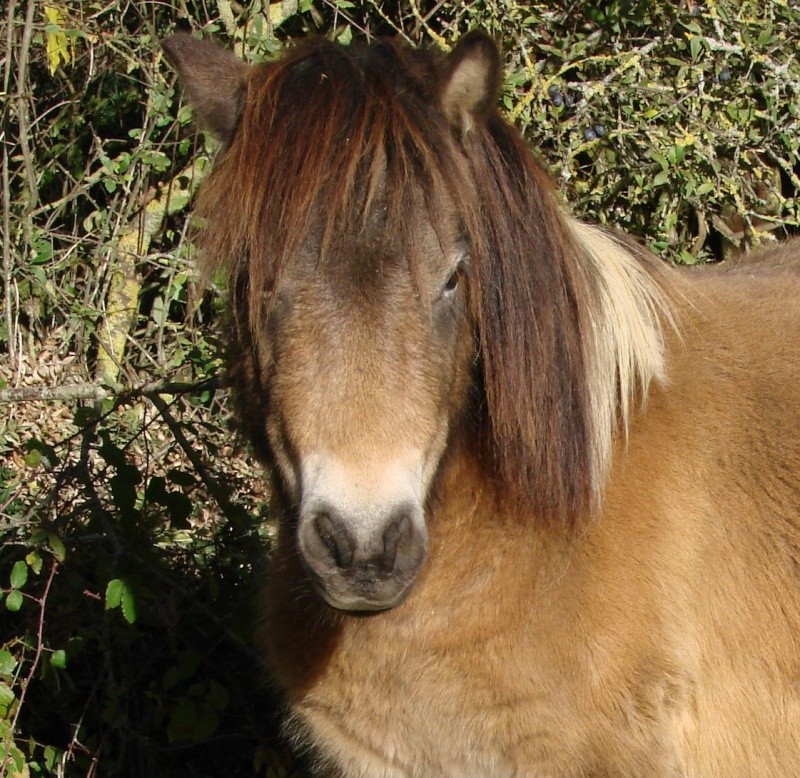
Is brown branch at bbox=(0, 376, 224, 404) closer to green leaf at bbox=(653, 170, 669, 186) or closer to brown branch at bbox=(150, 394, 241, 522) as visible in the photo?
brown branch at bbox=(150, 394, 241, 522)

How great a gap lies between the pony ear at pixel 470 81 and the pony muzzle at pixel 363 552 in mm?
938

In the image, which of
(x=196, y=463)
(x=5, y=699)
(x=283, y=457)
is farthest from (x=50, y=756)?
(x=283, y=457)

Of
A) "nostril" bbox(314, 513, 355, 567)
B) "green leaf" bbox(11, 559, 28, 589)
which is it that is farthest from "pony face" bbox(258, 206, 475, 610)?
"green leaf" bbox(11, 559, 28, 589)

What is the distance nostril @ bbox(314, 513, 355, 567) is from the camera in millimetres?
1848

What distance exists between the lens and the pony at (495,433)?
82.7 inches

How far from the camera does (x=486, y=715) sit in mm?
2262

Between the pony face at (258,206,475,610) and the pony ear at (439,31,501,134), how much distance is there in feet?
0.98

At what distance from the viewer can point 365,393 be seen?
1938mm

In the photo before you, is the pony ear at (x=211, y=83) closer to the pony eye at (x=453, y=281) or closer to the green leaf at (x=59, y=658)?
the pony eye at (x=453, y=281)

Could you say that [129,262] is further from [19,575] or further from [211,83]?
[211,83]

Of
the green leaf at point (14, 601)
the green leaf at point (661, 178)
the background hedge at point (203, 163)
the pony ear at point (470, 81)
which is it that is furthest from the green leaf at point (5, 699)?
the green leaf at point (661, 178)

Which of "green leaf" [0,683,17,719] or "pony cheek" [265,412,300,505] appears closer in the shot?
"pony cheek" [265,412,300,505]

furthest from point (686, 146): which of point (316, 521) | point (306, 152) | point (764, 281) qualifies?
point (316, 521)

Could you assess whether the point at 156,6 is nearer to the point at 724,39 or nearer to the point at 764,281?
the point at 724,39
